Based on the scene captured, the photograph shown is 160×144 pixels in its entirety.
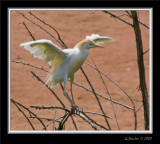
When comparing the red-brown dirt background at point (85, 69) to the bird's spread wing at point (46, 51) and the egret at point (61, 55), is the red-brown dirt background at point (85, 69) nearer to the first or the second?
the egret at point (61, 55)

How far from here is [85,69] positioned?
26.4 feet

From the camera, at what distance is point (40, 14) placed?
11547 mm

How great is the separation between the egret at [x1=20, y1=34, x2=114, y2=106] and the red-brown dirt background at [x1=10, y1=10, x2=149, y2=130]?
3.11 metres

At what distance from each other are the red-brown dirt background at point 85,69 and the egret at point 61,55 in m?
3.11

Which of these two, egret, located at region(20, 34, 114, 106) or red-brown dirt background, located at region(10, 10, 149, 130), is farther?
red-brown dirt background, located at region(10, 10, 149, 130)

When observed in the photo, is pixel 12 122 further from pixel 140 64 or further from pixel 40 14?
pixel 40 14

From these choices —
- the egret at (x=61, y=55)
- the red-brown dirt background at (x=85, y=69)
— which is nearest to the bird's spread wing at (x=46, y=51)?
the egret at (x=61, y=55)

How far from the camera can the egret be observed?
7.95 ft

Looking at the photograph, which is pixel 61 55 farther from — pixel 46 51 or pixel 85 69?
pixel 85 69

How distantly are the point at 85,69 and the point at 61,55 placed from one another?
5533 mm

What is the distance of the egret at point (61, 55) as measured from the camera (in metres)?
2.42

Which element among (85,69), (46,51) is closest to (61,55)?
(46,51)

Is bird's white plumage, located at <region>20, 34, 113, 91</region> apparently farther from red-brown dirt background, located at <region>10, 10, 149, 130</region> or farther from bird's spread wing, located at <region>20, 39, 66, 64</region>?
red-brown dirt background, located at <region>10, 10, 149, 130</region>

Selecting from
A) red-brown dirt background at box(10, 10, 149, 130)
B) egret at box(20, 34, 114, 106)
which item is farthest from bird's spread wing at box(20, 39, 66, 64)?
Answer: red-brown dirt background at box(10, 10, 149, 130)
